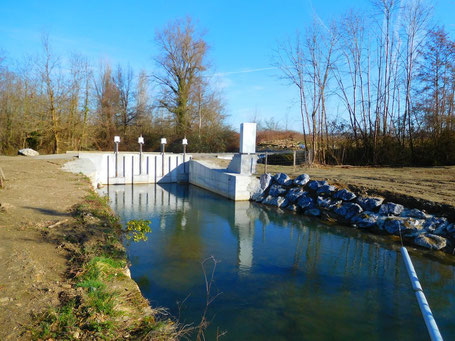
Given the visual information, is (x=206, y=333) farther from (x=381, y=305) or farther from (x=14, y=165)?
(x=14, y=165)

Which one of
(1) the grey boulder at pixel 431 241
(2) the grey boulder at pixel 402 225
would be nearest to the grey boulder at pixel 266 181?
(2) the grey boulder at pixel 402 225

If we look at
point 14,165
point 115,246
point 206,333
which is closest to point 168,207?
point 14,165

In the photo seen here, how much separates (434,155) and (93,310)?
16.2 meters

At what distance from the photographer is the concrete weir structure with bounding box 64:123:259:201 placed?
13.7 meters

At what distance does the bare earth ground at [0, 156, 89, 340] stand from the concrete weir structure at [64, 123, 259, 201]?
444cm

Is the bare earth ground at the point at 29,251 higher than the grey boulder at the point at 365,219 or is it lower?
higher

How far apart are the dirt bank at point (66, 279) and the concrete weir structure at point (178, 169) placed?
23.4 ft

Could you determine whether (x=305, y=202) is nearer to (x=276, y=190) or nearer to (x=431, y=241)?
(x=276, y=190)

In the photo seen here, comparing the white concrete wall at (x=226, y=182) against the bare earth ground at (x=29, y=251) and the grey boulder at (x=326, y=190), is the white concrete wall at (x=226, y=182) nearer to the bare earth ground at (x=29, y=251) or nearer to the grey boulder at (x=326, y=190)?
the grey boulder at (x=326, y=190)

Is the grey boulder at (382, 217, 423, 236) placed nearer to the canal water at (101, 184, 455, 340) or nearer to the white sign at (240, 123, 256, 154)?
the canal water at (101, 184, 455, 340)

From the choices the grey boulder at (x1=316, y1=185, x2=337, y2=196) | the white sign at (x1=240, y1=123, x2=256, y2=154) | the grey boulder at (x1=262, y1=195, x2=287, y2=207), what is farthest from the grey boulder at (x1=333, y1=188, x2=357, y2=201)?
the white sign at (x1=240, y1=123, x2=256, y2=154)

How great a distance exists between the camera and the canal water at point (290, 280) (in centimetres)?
446

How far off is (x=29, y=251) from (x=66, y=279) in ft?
3.42

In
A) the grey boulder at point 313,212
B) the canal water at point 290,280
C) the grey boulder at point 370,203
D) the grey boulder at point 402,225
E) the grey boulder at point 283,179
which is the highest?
the grey boulder at point 283,179
